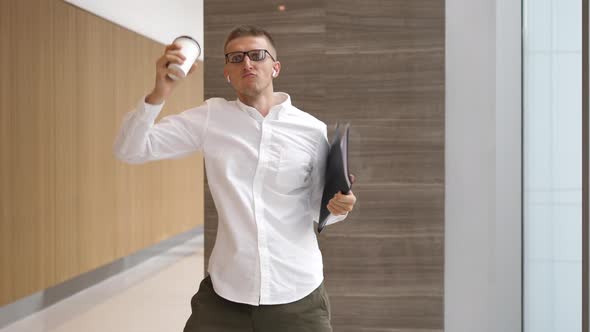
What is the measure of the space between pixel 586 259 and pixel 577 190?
56cm

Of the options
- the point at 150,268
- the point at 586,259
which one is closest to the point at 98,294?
the point at 150,268

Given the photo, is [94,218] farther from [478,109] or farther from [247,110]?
[247,110]

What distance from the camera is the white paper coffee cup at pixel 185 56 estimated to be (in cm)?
182

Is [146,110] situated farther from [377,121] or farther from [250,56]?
[377,121]

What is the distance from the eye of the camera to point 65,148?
5367 millimetres

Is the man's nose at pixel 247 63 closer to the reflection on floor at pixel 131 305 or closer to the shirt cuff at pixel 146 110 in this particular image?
the shirt cuff at pixel 146 110

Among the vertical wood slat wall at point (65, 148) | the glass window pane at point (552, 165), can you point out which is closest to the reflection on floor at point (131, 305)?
the vertical wood slat wall at point (65, 148)

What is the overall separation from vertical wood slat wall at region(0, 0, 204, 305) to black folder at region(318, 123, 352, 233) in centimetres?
319

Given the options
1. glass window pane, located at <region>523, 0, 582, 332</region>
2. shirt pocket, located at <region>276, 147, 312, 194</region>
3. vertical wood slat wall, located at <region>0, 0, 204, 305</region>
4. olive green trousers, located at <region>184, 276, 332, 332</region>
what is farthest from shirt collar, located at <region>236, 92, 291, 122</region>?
vertical wood slat wall, located at <region>0, 0, 204, 305</region>

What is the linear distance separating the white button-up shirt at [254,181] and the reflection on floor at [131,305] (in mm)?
3047

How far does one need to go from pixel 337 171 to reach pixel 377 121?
5.20 ft

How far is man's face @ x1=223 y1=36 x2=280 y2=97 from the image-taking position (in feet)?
6.61

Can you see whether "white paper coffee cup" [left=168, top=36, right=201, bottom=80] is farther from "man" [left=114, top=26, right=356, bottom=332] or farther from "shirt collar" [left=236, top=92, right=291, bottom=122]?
"shirt collar" [left=236, top=92, right=291, bottom=122]

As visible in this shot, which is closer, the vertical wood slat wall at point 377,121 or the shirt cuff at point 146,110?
the shirt cuff at point 146,110
